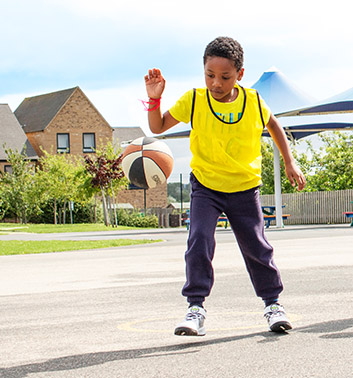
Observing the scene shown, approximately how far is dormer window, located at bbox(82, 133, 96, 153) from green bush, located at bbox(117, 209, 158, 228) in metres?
18.7

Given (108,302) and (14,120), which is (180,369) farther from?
(14,120)

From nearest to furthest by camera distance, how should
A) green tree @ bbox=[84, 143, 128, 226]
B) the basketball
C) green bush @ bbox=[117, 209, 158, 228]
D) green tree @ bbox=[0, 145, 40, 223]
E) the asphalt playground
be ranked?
the asphalt playground < the basketball < green tree @ bbox=[84, 143, 128, 226] < green bush @ bbox=[117, 209, 158, 228] < green tree @ bbox=[0, 145, 40, 223]

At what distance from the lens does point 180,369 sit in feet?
12.3

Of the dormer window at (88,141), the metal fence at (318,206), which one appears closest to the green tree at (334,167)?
the metal fence at (318,206)

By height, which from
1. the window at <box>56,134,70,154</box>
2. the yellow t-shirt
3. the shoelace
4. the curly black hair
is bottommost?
the shoelace

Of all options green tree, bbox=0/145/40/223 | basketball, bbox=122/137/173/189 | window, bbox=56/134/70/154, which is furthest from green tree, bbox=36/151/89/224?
basketball, bbox=122/137/173/189

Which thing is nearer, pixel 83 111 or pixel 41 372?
pixel 41 372

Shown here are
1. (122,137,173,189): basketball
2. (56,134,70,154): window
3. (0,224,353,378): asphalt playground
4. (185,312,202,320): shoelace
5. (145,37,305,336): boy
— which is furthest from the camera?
(56,134,70,154): window

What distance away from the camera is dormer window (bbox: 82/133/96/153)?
198 feet

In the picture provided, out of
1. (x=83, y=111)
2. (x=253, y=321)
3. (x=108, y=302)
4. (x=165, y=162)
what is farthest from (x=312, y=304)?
(x=83, y=111)

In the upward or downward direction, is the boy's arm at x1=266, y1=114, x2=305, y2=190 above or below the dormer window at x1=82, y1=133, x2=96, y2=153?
below

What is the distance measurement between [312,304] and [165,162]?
64.2ft

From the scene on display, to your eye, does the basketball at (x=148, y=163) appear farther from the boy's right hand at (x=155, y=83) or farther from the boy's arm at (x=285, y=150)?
the boy's right hand at (x=155, y=83)

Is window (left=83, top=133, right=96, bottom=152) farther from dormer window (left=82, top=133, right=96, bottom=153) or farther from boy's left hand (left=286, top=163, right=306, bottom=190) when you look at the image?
boy's left hand (left=286, top=163, right=306, bottom=190)
